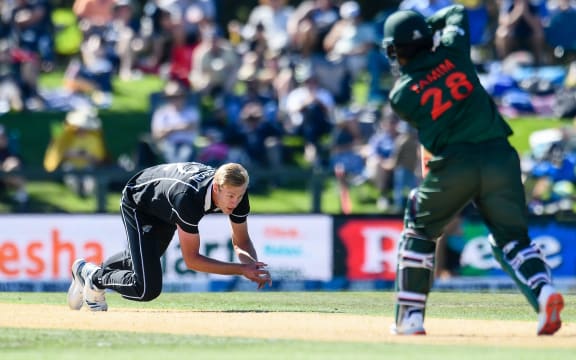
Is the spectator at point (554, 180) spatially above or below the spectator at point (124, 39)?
below

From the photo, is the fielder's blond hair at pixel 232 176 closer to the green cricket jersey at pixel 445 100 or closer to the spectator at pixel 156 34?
the green cricket jersey at pixel 445 100

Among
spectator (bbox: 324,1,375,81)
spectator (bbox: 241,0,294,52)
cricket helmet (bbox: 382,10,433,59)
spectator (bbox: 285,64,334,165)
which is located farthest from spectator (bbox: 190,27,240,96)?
cricket helmet (bbox: 382,10,433,59)

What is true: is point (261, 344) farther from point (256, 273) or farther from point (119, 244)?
point (119, 244)

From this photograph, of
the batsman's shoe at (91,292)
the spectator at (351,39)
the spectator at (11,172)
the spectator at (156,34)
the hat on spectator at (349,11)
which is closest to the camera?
the batsman's shoe at (91,292)

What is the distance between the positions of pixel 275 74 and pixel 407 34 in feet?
38.1

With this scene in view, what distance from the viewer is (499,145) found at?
8125 millimetres

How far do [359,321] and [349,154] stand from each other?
898cm

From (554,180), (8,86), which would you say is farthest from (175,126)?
(554,180)

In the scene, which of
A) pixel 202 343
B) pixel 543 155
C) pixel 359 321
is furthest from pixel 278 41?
pixel 202 343

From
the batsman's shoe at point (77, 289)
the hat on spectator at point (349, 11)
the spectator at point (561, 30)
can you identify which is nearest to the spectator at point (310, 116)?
the hat on spectator at point (349, 11)

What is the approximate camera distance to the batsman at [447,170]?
801 cm

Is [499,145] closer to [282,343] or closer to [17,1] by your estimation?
[282,343]

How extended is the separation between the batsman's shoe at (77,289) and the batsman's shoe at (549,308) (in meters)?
3.68

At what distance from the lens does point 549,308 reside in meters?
7.89
